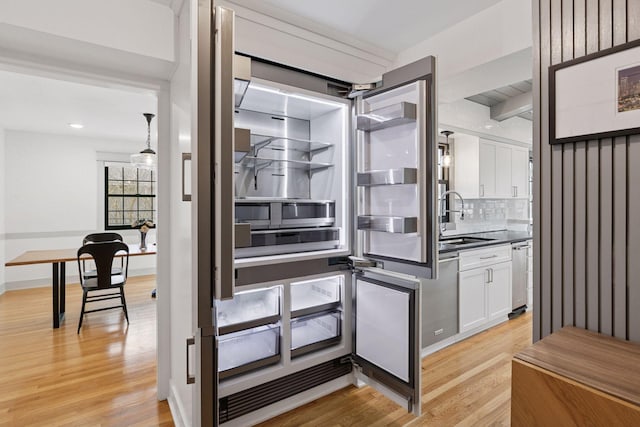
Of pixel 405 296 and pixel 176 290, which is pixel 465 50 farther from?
pixel 176 290

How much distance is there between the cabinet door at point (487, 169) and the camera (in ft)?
13.0

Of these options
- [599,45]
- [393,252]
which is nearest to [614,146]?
[599,45]

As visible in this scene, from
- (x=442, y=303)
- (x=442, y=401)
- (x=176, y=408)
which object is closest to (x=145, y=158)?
(x=176, y=408)

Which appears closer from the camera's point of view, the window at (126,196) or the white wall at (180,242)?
the white wall at (180,242)

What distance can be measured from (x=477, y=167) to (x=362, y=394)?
2.91 metres

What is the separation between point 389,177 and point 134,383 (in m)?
2.37

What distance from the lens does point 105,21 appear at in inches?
63.3

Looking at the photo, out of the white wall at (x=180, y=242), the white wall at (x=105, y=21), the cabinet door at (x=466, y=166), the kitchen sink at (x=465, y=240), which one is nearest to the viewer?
the white wall at (x=105, y=21)

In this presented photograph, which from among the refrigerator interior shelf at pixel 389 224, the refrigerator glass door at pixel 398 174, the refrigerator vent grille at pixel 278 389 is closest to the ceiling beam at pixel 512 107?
the refrigerator glass door at pixel 398 174

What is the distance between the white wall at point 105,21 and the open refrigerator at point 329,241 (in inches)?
20.3

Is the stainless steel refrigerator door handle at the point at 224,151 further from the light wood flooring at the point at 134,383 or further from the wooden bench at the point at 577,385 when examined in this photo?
the light wood flooring at the point at 134,383

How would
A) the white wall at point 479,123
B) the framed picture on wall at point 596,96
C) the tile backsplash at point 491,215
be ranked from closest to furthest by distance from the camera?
the framed picture on wall at point 596,96 → the white wall at point 479,123 → the tile backsplash at point 491,215

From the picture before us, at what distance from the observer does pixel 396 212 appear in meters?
1.99

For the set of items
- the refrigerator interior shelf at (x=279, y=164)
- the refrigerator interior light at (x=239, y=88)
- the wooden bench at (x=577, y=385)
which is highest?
the refrigerator interior light at (x=239, y=88)
